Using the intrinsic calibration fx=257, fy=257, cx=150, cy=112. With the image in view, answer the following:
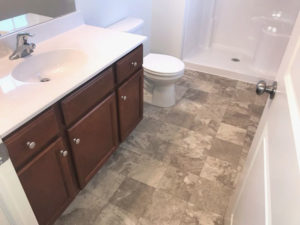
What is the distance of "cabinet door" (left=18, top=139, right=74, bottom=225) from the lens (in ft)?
3.72

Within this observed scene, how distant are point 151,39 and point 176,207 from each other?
2188mm

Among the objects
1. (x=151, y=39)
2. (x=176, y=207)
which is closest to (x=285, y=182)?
(x=176, y=207)

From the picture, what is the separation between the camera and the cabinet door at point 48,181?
113cm

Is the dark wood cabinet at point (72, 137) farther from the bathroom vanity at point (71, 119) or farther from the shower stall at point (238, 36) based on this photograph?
the shower stall at point (238, 36)

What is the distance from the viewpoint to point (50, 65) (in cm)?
153

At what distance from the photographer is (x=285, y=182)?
590 mm

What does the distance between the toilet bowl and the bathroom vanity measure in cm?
39

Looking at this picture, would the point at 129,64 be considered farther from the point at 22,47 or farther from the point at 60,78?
the point at 22,47

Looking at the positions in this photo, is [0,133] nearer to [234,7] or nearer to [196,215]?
[196,215]

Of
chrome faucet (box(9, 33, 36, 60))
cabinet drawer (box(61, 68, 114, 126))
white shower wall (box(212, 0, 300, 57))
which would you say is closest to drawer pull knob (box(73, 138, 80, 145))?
cabinet drawer (box(61, 68, 114, 126))

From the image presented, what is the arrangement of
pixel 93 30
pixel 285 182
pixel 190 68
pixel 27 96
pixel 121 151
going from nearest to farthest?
1. pixel 285 182
2. pixel 27 96
3. pixel 93 30
4. pixel 121 151
5. pixel 190 68

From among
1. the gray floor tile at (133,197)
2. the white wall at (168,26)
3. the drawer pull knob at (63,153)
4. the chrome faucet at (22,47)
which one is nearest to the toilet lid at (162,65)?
the white wall at (168,26)

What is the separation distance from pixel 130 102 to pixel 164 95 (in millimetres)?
688

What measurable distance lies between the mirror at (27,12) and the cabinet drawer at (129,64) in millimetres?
542
